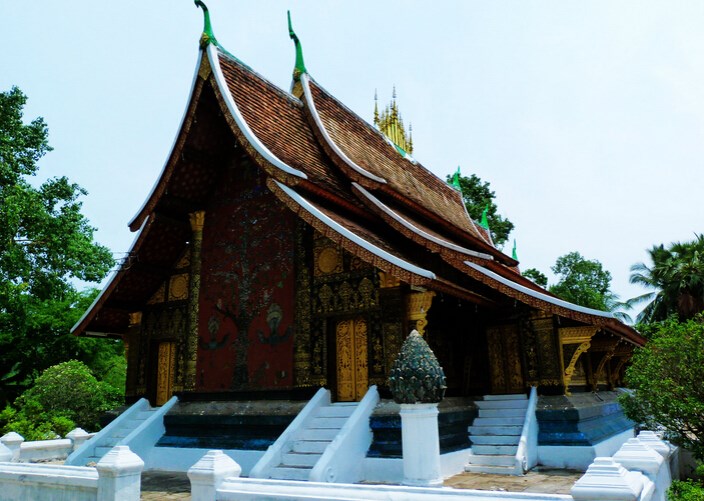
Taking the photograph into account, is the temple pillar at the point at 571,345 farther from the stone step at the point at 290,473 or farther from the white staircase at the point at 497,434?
the stone step at the point at 290,473

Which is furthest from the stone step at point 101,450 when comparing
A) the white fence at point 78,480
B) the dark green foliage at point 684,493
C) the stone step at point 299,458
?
the dark green foliage at point 684,493

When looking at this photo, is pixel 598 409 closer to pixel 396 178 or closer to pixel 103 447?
pixel 396 178

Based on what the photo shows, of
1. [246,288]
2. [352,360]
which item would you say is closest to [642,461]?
[352,360]

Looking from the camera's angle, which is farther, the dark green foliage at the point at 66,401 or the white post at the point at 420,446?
the dark green foliage at the point at 66,401

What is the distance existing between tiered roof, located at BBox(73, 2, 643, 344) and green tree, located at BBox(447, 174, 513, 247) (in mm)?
12597

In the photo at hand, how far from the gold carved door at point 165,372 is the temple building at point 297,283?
29 millimetres

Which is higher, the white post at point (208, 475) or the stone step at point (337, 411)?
the stone step at point (337, 411)

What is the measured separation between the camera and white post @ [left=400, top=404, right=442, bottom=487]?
543 centimetres

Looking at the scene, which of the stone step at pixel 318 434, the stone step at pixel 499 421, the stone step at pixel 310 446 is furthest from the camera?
the stone step at pixel 499 421

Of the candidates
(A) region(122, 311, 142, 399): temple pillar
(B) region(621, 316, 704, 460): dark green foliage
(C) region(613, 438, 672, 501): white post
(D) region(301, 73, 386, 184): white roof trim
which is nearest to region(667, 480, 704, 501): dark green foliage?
(C) region(613, 438, 672, 501): white post

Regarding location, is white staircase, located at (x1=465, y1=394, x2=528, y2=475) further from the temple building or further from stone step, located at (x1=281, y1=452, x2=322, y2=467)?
stone step, located at (x1=281, y1=452, x2=322, y2=467)

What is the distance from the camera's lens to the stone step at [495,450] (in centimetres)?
820

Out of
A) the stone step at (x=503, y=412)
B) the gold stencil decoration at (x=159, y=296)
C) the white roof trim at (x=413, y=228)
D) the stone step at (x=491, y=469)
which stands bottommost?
the stone step at (x=491, y=469)

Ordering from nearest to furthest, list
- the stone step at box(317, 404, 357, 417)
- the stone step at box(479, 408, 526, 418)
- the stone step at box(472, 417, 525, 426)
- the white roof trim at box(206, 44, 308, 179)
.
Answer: the stone step at box(317, 404, 357, 417) < the white roof trim at box(206, 44, 308, 179) < the stone step at box(472, 417, 525, 426) < the stone step at box(479, 408, 526, 418)
